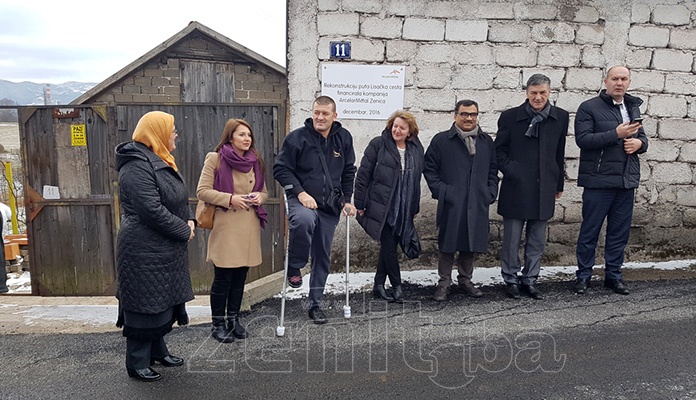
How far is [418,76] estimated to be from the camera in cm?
555

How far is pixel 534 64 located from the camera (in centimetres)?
566

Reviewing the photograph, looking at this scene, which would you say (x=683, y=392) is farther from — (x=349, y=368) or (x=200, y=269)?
(x=200, y=269)

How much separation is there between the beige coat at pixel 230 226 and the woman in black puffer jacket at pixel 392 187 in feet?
3.50

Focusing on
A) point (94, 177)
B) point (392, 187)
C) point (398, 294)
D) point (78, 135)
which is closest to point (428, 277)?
point (398, 294)

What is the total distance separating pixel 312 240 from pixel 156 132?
1.63 m

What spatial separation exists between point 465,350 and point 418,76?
3.07 meters

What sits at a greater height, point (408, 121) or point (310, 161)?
point (408, 121)

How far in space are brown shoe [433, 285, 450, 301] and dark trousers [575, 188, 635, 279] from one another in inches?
54.2

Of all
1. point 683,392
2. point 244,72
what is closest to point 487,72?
point 683,392

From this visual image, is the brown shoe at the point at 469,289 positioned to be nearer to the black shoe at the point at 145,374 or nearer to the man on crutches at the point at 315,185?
the man on crutches at the point at 315,185

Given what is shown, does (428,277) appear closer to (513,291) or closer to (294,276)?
(513,291)

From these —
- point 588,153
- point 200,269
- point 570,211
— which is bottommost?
point 200,269

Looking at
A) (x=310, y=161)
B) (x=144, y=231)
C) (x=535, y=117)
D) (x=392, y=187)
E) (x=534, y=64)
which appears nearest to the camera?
(x=144, y=231)

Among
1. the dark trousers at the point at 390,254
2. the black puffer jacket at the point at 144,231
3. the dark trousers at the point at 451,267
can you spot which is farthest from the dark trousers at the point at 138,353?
the dark trousers at the point at 451,267
